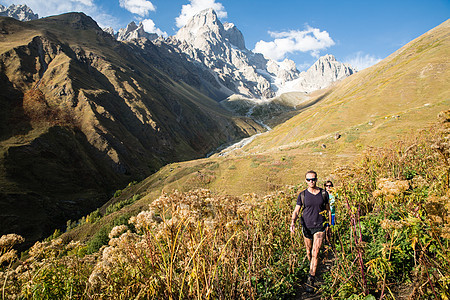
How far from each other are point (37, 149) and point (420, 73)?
3173 inches

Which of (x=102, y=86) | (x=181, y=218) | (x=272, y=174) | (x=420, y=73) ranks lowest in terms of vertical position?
(x=272, y=174)

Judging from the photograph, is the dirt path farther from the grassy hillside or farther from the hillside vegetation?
the grassy hillside

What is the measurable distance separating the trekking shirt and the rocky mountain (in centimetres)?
3574

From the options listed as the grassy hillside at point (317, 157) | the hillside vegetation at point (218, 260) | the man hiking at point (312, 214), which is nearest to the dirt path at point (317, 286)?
the hillside vegetation at point (218, 260)

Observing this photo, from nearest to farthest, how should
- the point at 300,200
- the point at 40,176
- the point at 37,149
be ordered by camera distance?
the point at 300,200 < the point at 40,176 < the point at 37,149

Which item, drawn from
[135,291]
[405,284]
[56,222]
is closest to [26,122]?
[56,222]

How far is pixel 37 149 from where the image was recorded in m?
38.9

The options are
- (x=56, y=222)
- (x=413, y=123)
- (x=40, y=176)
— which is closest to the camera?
(x=413, y=123)

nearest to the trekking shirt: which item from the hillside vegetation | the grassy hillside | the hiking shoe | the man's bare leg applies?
the man's bare leg

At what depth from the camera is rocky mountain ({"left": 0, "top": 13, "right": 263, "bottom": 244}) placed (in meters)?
32.4

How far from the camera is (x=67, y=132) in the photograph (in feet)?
153

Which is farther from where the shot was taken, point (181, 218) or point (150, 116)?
point (150, 116)

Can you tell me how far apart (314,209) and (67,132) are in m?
57.0

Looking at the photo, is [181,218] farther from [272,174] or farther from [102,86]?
[102,86]
